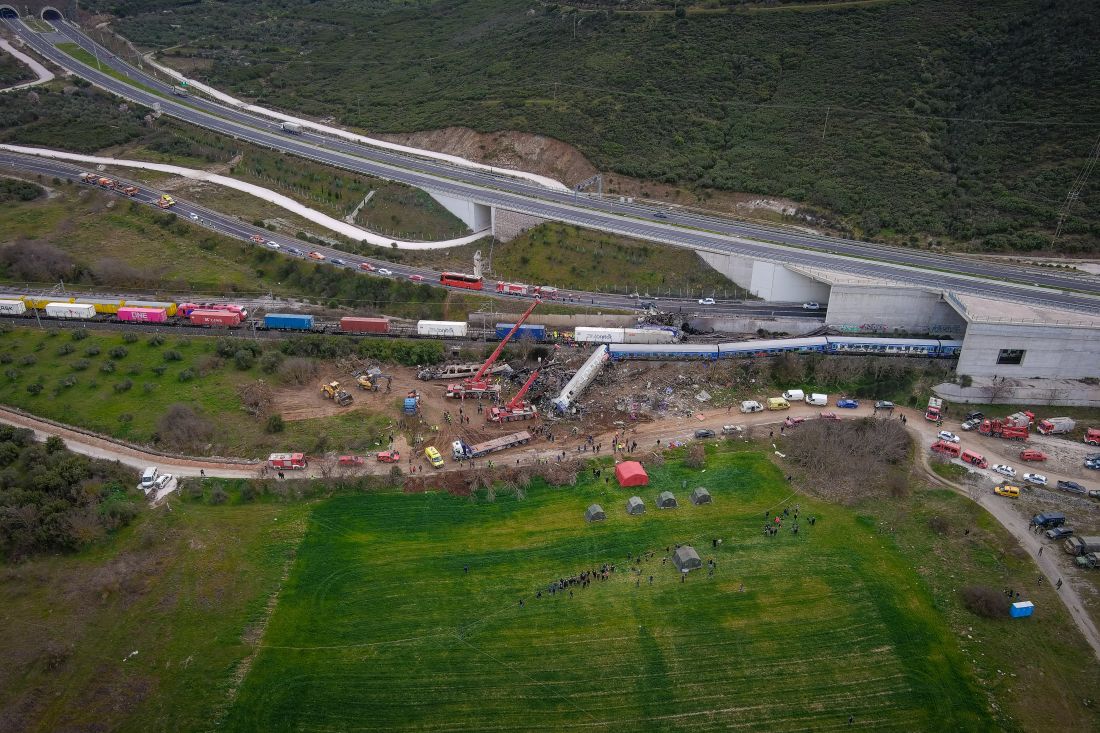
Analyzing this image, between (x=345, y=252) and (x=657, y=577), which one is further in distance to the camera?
(x=345, y=252)

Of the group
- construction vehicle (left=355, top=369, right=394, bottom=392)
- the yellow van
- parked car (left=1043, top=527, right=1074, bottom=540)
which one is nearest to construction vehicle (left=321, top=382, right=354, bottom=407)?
construction vehicle (left=355, top=369, right=394, bottom=392)

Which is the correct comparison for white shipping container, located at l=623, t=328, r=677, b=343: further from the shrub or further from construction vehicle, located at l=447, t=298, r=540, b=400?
the shrub

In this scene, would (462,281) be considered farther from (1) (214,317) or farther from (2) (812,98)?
(2) (812,98)

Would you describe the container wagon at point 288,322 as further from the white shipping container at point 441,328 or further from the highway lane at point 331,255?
the highway lane at point 331,255

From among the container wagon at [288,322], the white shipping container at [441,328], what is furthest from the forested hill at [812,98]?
the container wagon at [288,322]

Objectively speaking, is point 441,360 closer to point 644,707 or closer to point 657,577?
point 657,577

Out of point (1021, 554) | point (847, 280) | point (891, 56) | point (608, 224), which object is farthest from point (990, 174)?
point (1021, 554)

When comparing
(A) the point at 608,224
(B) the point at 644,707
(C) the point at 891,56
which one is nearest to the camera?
(B) the point at 644,707
